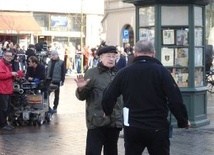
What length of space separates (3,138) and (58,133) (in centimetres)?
114

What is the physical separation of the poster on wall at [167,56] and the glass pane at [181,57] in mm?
107

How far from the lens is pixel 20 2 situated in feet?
134

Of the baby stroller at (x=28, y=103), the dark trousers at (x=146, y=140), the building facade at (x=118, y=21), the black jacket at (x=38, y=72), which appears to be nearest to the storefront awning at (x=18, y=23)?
the building facade at (x=118, y=21)

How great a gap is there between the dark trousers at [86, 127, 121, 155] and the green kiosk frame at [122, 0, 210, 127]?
5171mm

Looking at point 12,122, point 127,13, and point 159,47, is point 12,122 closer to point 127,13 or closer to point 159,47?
point 159,47

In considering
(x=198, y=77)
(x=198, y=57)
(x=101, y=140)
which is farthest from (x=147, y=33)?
(x=101, y=140)

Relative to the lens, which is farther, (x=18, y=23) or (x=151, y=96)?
(x=18, y=23)

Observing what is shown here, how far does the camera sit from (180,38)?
11.8m

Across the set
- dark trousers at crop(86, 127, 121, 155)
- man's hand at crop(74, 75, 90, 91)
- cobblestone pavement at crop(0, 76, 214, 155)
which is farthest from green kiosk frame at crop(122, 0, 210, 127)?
man's hand at crop(74, 75, 90, 91)

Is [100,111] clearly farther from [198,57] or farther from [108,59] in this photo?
[198,57]

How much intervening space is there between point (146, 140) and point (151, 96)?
46cm

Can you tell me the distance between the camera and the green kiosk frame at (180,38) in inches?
461

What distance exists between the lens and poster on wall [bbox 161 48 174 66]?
465 inches

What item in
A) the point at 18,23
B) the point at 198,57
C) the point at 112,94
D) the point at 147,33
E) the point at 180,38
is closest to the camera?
the point at 112,94
